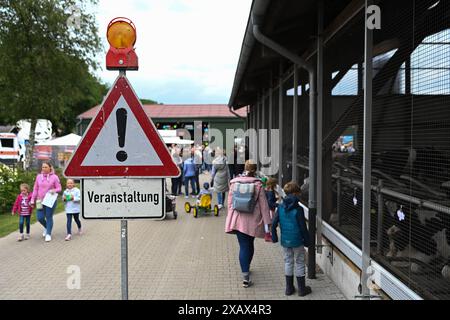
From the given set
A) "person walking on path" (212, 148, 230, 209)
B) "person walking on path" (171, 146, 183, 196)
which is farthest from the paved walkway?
"person walking on path" (171, 146, 183, 196)

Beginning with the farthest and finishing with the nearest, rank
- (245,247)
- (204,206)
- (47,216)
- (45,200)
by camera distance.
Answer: (204,206) → (47,216) → (45,200) → (245,247)

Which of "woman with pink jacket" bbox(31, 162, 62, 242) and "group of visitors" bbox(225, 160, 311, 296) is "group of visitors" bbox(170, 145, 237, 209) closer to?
"woman with pink jacket" bbox(31, 162, 62, 242)

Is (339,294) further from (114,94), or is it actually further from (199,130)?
(199,130)

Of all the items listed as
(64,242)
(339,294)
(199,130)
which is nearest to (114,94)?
(339,294)

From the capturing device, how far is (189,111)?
42.1 meters

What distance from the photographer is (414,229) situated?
11.2ft

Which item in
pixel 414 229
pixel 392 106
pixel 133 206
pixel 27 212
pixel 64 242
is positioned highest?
pixel 392 106

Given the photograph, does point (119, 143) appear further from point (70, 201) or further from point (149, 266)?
point (70, 201)

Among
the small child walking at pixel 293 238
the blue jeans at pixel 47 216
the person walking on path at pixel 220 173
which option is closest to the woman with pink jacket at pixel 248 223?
the small child walking at pixel 293 238

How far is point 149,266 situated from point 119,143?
12.9 feet

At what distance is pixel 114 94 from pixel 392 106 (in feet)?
7.52

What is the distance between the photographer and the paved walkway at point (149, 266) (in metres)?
5.48

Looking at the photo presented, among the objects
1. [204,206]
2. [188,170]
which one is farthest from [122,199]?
[188,170]

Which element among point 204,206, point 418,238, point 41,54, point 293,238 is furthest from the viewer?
point 41,54
